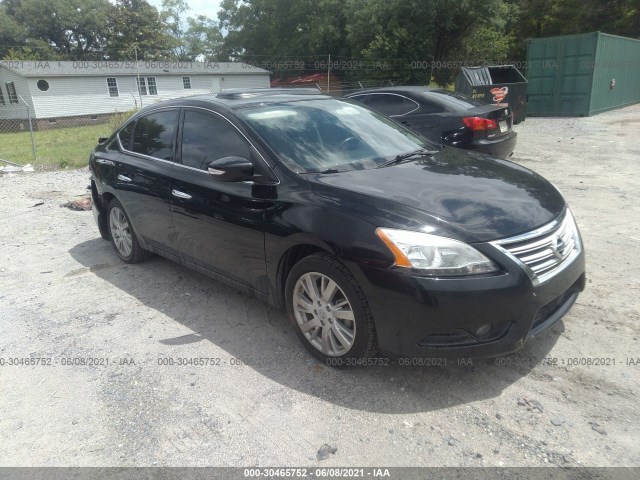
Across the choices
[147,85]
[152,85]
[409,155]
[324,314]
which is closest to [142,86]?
[147,85]

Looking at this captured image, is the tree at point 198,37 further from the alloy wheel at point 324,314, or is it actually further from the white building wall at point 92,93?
the alloy wheel at point 324,314

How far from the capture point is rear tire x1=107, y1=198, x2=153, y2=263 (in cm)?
505

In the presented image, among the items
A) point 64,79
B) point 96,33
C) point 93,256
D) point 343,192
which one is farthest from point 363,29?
point 96,33

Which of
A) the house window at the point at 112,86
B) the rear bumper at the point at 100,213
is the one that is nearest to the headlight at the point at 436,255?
the rear bumper at the point at 100,213

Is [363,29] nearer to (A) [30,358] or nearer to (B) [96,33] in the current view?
(A) [30,358]

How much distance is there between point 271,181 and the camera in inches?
132

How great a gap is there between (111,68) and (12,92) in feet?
19.5

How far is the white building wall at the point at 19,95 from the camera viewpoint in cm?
2820

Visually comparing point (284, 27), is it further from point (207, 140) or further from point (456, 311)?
point (456, 311)

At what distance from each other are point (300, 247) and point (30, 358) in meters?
2.19

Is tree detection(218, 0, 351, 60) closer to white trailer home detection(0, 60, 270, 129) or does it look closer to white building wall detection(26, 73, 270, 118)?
white trailer home detection(0, 60, 270, 129)

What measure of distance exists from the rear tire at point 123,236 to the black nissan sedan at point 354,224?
0.47 meters

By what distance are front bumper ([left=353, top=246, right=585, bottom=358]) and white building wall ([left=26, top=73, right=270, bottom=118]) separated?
2591cm

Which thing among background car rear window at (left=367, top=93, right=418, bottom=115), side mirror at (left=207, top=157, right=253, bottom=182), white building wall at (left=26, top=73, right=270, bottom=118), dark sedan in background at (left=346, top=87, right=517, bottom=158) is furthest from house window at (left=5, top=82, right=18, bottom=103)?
side mirror at (left=207, top=157, right=253, bottom=182)
